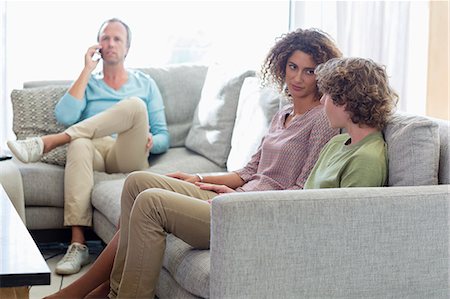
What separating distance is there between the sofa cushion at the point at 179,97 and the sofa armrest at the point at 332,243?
2271 mm

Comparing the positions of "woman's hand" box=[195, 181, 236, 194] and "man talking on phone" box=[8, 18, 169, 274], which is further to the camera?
"man talking on phone" box=[8, 18, 169, 274]

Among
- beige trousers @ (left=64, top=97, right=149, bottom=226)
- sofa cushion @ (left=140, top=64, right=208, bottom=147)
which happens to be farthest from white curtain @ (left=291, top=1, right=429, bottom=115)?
beige trousers @ (left=64, top=97, right=149, bottom=226)

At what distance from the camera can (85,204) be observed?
13.8 feet

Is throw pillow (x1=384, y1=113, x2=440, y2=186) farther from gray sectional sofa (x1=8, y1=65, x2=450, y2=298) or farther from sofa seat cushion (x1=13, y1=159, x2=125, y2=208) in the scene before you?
sofa seat cushion (x1=13, y1=159, x2=125, y2=208)

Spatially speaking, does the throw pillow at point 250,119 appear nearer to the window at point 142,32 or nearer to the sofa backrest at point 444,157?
the sofa backrest at point 444,157

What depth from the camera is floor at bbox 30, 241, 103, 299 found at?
3.68 m

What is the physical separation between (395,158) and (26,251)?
3.71 feet

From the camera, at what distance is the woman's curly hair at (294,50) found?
3.30 meters

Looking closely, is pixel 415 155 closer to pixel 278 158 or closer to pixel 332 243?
pixel 332 243

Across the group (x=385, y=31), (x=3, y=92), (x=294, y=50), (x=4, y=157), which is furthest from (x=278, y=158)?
(x=385, y=31)

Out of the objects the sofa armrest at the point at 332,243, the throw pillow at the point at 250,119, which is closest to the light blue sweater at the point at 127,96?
the throw pillow at the point at 250,119

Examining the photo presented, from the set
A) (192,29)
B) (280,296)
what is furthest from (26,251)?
(192,29)

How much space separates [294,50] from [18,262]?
1482 millimetres

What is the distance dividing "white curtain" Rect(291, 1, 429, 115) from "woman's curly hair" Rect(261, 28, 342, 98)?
217 centimetres
